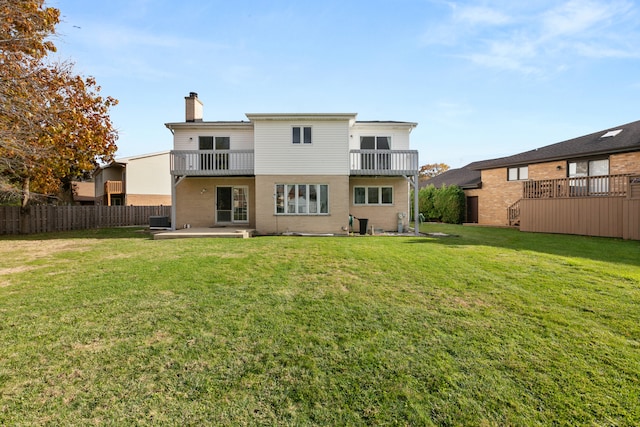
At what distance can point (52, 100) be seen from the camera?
10.1 m

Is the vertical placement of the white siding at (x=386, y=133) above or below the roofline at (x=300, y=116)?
below

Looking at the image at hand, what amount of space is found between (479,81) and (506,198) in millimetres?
10121

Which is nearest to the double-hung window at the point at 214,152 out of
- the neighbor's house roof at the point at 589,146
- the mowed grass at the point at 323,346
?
the mowed grass at the point at 323,346

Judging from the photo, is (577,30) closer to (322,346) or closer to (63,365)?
(322,346)

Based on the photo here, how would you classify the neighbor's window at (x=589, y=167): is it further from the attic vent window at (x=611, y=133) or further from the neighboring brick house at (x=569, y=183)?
the attic vent window at (x=611, y=133)

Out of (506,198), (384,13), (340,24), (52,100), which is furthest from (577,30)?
(52,100)

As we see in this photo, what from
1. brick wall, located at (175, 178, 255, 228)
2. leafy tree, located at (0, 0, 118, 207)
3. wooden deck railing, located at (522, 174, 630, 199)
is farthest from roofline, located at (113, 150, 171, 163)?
wooden deck railing, located at (522, 174, 630, 199)

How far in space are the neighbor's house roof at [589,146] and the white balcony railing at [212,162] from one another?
58.5 feet

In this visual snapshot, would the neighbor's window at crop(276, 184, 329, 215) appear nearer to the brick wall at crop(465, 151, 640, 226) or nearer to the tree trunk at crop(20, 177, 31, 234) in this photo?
the brick wall at crop(465, 151, 640, 226)

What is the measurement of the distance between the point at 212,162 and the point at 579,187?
18.8 meters

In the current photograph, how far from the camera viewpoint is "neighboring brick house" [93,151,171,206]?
3014cm

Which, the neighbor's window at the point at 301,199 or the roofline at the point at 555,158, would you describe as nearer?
the neighbor's window at the point at 301,199

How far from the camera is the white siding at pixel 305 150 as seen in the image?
15.7 m

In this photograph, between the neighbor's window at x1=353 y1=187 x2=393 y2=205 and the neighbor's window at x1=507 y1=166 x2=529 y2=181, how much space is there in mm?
10621
